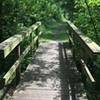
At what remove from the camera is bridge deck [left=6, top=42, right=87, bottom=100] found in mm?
5936

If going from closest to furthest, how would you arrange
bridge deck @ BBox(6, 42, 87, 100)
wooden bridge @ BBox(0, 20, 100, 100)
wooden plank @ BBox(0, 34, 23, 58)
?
A: wooden plank @ BBox(0, 34, 23, 58) < wooden bridge @ BBox(0, 20, 100, 100) < bridge deck @ BBox(6, 42, 87, 100)

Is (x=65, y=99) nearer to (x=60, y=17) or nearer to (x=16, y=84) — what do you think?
(x=16, y=84)

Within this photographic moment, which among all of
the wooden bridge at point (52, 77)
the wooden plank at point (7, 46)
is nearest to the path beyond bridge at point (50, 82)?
the wooden bridge at point (52, 77)

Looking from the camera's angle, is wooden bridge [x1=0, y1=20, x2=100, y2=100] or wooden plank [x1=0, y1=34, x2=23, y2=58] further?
wooden bridge [x1=0, y1=20, x2=100, y2=100]

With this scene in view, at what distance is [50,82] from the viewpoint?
6.84 m

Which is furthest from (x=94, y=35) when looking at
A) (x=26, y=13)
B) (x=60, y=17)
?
(x=60, y=17)

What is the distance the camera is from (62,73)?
775 cm

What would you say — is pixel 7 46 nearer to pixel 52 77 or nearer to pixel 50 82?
pixel 50 82

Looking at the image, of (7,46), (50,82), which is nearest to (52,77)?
(50,82)

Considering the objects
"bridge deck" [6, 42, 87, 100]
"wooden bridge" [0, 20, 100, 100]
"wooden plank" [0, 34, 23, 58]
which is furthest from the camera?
"bridge deck" [6, 42, 87, 100]

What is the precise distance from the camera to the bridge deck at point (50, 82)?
19.5 feet

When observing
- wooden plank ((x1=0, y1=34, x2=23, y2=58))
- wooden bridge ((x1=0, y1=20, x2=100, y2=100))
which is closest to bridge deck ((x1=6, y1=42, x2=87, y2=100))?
wooden bridge ((x1=0, y1=20, x2=100, y2=100))

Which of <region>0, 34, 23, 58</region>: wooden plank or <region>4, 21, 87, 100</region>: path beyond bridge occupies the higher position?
<region>0, 34, 23, 58</region>: wooden plank

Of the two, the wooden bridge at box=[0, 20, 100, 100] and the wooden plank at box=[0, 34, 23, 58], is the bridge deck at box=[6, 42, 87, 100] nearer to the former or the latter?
the wooden bridge at box=[0, 20, 100, 100]
